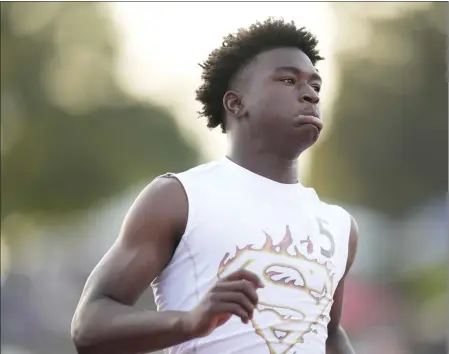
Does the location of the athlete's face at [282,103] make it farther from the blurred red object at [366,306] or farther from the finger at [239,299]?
the blurred red object at [366,306]

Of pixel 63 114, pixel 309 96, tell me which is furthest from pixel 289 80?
pixel 63 114

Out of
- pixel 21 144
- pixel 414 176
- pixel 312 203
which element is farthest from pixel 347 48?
pixel 312 203

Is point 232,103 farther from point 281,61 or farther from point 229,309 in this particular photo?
point 229,309

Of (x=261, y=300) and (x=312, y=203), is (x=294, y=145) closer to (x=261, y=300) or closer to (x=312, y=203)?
(x=312, y=203)

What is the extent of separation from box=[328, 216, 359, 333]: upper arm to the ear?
0.65m

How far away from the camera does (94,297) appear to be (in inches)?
131

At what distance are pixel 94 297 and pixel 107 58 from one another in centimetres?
1779

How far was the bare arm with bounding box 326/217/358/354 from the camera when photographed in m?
4.03

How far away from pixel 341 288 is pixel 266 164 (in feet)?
2.02

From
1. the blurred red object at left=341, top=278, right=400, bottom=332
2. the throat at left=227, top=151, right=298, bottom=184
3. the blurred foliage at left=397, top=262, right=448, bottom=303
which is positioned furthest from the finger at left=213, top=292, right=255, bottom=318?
the blurred foliage at left=397, top=262, right=448, bottom=303

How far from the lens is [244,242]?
11.6 feet

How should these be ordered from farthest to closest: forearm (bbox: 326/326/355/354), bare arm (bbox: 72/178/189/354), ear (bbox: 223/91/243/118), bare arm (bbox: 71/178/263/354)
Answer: forearm (bbox: 326/326/355/354) → ear (bbox: 223/91/243/118) → bare arm (bbox: 72/178/189/354) → bare arm (bbox: 71/178/263/354)

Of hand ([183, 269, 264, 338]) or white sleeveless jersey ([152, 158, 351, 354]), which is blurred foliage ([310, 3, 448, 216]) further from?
hand ([183, 269, 264, 338])

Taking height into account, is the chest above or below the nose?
below
